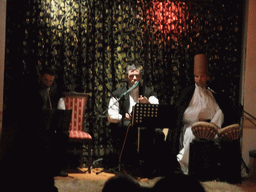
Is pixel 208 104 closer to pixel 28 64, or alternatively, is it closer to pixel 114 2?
pixel 114 2

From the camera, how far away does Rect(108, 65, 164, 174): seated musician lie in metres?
4.71

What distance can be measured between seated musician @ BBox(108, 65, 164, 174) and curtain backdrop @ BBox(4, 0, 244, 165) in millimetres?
296

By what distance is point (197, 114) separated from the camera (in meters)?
4.68

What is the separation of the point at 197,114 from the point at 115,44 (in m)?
1.58

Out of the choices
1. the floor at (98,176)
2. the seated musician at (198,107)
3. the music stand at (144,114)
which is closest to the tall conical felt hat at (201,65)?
the seated musician at (198,107)

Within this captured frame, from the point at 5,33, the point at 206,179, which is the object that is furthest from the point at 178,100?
the point at 5,33

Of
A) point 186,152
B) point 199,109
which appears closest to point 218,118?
point 199,109

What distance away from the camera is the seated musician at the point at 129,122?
471 cm

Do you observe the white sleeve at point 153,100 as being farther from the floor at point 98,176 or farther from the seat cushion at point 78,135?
the floor at point 98,176

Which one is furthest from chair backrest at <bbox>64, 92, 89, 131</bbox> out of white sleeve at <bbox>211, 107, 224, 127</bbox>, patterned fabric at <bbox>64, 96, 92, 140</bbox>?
white sleeve at <bbox>211, 107, 224, 127</bbox>

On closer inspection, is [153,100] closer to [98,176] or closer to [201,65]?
[201,65]

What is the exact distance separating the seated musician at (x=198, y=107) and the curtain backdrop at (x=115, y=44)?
456 millimetres

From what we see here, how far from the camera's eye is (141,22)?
205 inches

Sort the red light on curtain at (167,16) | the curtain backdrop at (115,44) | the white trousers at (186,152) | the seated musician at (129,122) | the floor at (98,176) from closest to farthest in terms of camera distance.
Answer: the floor at (98,176)
the white trousers at (186,152)
the seated musician at (129,122)
the curtain backdrop at (115,44)
the red light on curtain at (167,16)
